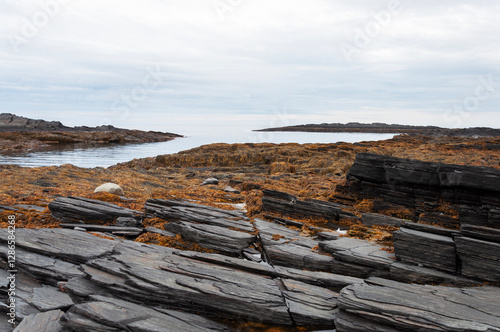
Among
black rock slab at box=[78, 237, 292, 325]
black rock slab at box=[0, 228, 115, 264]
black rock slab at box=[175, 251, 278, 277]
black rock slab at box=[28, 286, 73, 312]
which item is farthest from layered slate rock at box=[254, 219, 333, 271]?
black rock slab at box=[28, 286, 73, 312]

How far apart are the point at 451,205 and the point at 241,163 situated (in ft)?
97.0

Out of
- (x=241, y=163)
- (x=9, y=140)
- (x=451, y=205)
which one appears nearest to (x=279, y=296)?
(x=451, y=205)

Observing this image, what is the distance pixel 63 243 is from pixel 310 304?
28.7 feet

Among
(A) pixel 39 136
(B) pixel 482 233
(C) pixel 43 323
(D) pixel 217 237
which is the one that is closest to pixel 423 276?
(B) pixel 482 233

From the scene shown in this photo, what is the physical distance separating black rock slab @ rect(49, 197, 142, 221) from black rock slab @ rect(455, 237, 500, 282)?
1268 centimetres

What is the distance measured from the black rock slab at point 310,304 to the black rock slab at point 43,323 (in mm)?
6026

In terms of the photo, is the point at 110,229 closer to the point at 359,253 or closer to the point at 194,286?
the point at 194,286

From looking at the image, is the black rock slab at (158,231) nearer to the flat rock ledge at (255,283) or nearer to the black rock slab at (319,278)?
the flat rock ledge at (255,283)

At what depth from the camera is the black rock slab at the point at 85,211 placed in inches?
554

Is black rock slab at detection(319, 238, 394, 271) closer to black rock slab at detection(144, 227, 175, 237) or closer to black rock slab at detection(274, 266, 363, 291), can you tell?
black rock slab at detection(274, 266, 363, 291)

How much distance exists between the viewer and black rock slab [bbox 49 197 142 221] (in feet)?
46.2

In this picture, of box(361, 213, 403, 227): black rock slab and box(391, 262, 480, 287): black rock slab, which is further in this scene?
box(361, 213, 403, 227): black rock slab

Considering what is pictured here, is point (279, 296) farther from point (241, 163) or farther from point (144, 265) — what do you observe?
point (241, 163)

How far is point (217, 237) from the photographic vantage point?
11891mm
